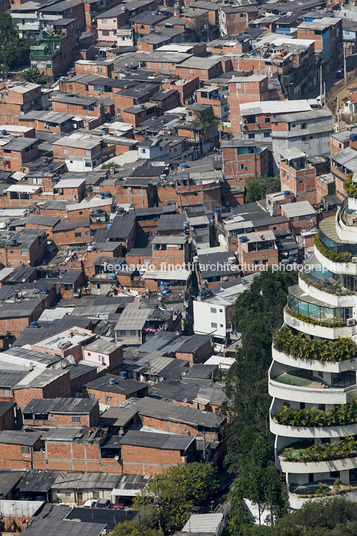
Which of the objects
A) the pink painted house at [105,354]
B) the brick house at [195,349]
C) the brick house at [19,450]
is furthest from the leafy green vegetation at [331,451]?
the brick house at [195,349]

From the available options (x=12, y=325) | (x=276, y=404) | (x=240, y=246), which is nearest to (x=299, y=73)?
(x=240, y=246)

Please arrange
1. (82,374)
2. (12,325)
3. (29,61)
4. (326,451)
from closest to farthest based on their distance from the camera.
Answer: (326,451)
(82,374)
(12,325)
(29,61)

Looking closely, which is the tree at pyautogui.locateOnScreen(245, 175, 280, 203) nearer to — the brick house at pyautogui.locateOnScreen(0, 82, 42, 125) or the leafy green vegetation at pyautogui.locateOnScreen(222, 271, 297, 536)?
the leafy green vegetation at pyautogui.locateOnScreen(222, 271, 297, 536)

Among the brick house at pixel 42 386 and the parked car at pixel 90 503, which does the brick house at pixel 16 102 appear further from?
the parked car at pixel 90 503

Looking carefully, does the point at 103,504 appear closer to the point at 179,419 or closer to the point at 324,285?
the point at 179,419

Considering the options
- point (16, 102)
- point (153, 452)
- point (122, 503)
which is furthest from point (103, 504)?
point (16, 102)

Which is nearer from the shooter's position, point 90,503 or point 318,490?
point 318,490

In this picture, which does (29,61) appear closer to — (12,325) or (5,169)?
(5,169)
